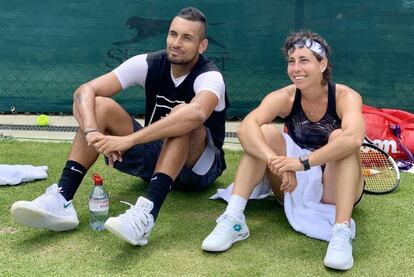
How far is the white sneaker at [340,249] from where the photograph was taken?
2.71m

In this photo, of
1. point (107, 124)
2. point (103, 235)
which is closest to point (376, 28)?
point (107, 124)

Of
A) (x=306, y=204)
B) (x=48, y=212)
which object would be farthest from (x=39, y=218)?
(x=306, y=204)

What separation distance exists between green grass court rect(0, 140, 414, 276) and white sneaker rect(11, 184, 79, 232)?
0.27 ft

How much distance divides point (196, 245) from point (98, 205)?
0.58m

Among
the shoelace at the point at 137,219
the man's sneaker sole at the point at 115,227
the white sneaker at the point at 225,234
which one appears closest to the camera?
the man's sneaker sole at the point at 115,227

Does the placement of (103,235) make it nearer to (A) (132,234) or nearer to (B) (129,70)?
(A) (132,234)

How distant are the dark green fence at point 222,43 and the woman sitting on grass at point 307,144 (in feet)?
8.13

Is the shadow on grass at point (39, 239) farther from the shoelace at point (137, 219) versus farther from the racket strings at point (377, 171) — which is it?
the racket strings at point (377, 171)

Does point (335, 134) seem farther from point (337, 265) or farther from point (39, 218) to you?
point (39, 218)

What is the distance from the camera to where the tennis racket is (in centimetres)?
385

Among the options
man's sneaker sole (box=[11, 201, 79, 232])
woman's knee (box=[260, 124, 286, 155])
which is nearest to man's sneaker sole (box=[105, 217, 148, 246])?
man's sneaker sole (box=[11, 201, 79, 232])

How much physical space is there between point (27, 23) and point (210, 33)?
1800mm

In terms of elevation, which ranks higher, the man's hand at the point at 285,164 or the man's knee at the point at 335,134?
the man's knee at the point at 335,134

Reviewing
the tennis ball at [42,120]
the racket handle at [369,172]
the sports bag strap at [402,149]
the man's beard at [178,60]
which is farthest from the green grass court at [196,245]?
the tennis ball at [42,120]
